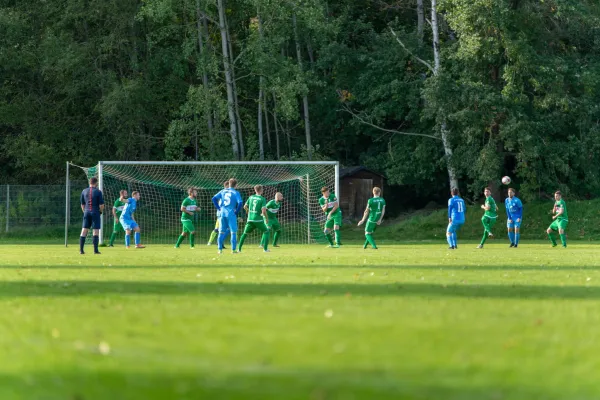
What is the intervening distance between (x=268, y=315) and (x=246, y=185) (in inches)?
1311

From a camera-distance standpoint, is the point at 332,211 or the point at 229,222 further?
the point at 332,211

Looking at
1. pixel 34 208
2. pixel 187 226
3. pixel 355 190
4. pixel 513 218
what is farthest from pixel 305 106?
pixel 187 226

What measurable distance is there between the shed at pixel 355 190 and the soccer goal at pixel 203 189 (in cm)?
423

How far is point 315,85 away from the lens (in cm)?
5181

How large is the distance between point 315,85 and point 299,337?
43.6m

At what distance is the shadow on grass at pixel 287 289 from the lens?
1322 centimetres

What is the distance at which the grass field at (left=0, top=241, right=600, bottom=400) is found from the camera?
6.39m

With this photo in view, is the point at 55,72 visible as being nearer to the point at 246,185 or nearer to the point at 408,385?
the point at 246,185

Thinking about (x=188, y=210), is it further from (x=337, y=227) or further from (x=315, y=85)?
(x=315, y=85)

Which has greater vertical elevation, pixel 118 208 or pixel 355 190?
pixel 355 190

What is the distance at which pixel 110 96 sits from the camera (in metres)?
46.4

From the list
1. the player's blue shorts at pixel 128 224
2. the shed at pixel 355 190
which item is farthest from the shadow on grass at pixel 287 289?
the shed at pixel 355 190

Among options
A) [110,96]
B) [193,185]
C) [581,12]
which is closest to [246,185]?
[193,185]

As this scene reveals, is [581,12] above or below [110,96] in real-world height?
above
